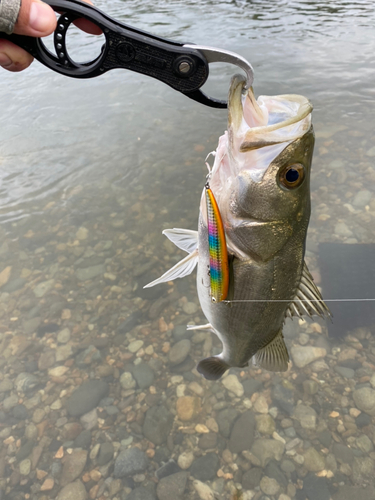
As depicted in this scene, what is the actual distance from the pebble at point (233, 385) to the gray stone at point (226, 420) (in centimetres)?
17

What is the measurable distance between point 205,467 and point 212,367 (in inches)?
42.9

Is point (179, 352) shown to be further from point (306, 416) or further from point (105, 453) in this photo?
point (306, 416)

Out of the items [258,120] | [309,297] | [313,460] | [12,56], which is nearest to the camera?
[258,120]

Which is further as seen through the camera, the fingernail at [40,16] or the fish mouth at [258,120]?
the fingernail at [40,16]

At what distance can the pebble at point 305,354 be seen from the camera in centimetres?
A: 367

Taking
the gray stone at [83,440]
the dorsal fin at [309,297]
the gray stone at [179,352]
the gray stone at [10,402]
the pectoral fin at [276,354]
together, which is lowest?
the gray stone at [83,440]

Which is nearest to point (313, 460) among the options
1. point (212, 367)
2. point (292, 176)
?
point (212, 367)

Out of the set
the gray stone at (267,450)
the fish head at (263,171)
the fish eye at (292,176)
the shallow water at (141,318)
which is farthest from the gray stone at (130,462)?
the fish eye at (292,176)

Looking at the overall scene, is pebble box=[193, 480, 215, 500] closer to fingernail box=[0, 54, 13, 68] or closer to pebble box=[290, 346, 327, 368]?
pebble box=[290, 346, 327, 368]

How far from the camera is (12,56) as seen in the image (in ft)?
6.29

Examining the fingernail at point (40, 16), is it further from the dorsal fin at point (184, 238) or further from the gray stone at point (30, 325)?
the gray stone at point (30, 325)

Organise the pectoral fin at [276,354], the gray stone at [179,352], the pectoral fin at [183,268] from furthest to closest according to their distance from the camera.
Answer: the gray stone at [179,352]
the pectoral fin at [276,354]
the pectoral fin at [183,268]

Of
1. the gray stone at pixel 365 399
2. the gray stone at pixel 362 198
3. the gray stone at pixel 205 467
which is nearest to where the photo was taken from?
the gray stone at pixel 205 467

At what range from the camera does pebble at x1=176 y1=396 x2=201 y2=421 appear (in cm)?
338
